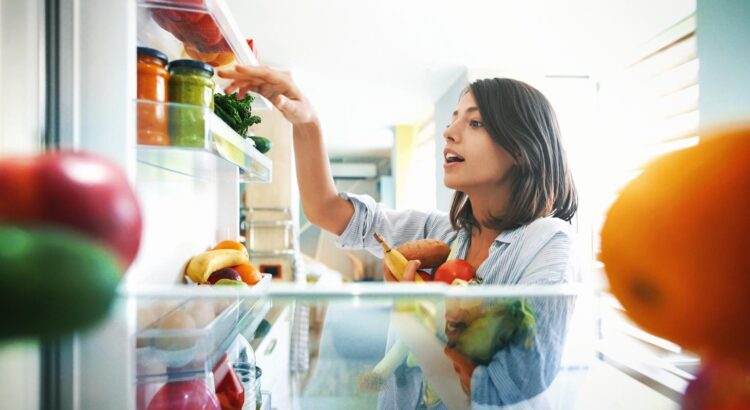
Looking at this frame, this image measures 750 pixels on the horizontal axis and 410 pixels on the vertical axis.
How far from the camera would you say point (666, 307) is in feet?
0.34

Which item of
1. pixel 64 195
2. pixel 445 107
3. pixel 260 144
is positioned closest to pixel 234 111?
pixel 260 144

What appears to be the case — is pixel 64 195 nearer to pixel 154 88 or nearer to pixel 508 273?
pixel 154 88

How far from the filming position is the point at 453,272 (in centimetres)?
44

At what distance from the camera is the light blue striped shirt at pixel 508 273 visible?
22 centimetres

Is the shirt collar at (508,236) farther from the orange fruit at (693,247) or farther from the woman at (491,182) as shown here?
the orange fruit at (693,247)

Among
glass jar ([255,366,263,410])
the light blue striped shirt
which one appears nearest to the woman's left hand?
the light blue striped shirt

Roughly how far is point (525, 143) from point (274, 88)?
295 millimetres

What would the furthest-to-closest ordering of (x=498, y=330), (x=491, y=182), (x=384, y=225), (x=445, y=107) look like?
(x=445, y=107) → (x=384, y=225) → (x=491, y=182) → (x=498, y=330)

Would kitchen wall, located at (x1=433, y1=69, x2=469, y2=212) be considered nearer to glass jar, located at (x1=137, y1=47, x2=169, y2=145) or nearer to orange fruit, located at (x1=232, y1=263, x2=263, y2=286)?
orange fruit, located at (x1=232, y1=263, x2=263, y2=286)

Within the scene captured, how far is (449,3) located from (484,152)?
774 millimetres

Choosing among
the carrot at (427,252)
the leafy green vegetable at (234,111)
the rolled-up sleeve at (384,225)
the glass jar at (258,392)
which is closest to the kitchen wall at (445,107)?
the rolled-up sleeve at (384,225)

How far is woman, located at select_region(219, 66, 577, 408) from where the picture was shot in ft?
1.39

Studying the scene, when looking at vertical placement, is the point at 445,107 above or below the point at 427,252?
above

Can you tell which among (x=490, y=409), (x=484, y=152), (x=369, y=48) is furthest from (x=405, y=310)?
(x=369, y=48)
